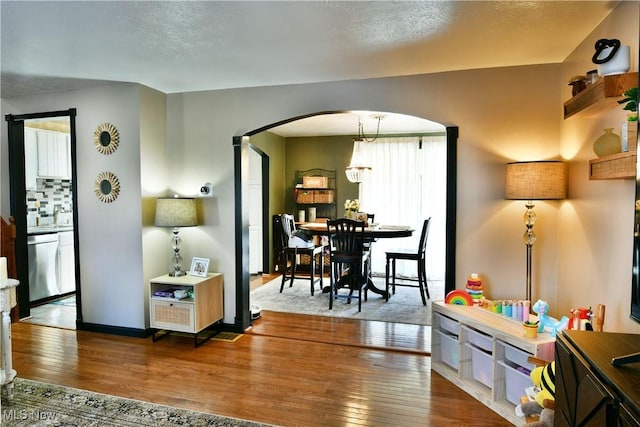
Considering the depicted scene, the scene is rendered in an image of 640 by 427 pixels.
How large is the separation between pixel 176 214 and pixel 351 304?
7.88 ft

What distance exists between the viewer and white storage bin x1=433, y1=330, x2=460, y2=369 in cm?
284

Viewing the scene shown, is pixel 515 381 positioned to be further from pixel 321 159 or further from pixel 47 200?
pixel 47 200

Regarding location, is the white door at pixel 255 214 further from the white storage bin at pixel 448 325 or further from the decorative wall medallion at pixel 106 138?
the white storage bin at pixel 448 325

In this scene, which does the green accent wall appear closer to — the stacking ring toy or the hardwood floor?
the hardwood floor

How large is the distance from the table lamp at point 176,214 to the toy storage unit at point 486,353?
7.66ft

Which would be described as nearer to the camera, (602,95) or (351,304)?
(602,95)

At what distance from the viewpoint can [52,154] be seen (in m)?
5.20

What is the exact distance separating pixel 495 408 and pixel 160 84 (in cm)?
377

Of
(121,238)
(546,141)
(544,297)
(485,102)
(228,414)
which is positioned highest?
(485,102)

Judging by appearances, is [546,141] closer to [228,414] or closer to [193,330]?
[228,414]

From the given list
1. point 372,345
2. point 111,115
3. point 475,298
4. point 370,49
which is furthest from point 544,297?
point 111,115

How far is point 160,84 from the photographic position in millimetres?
3639

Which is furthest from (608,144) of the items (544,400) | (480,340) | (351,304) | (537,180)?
(351,304)

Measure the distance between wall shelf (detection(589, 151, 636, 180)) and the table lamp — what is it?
316 centimetres
